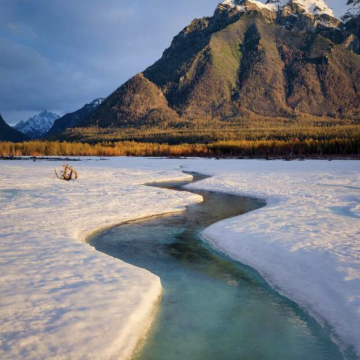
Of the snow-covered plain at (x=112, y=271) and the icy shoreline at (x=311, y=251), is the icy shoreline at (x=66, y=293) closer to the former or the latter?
the snow-covered plain at (x=112, y=271)

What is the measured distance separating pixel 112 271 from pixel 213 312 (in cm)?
269

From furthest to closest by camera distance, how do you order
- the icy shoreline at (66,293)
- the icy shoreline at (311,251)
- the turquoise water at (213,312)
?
the icy shoreline at (311,251) → the turquoise water at (213,312) → the icy shoreline at (66,293)

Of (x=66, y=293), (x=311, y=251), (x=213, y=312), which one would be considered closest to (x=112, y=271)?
(x=66, y=293)

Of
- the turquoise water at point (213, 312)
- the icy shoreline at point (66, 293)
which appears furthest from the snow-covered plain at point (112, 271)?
the turquoise water at point (213, 312)

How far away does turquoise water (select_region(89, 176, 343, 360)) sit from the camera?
5.89 meters

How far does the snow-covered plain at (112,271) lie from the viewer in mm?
5902

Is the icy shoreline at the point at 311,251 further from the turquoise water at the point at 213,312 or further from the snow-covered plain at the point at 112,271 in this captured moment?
the turquoise water at the point at 213,312

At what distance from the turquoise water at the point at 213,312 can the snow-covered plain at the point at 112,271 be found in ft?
1.08

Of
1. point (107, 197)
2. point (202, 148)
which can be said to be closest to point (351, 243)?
point (107, 197)

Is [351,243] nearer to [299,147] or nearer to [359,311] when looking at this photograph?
[359,311]

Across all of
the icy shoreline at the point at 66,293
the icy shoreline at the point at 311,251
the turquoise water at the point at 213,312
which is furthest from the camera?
the icy shoreline at the point at 311,251

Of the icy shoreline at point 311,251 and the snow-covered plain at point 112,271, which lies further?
the icy shoreline at point 311,251

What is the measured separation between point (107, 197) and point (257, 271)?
11.9 m

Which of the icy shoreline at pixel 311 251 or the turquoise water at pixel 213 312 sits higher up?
the icy shoreline at pixel 311 251
